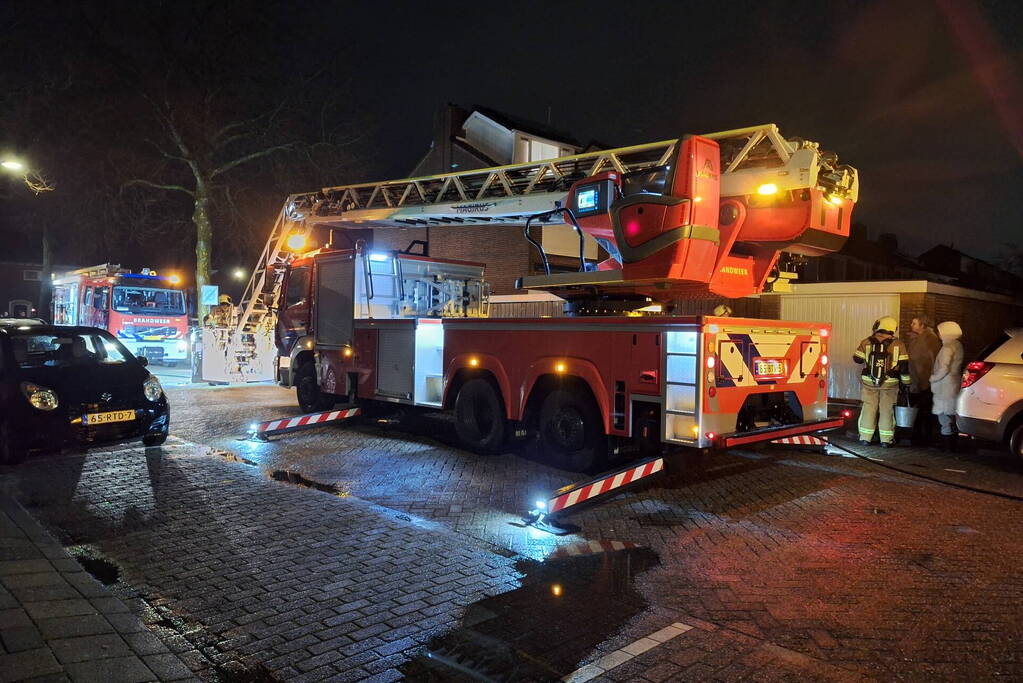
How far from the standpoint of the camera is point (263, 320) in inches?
626

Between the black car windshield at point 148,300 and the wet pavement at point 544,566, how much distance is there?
14977mm

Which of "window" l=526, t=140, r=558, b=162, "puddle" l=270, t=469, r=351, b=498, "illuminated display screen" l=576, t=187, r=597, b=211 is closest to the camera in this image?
"puddle" l=270, t=469, r=351, b=498

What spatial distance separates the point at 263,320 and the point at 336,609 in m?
12.8

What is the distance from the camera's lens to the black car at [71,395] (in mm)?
7039

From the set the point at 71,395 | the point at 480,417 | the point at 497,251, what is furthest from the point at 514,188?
the point at 497,251

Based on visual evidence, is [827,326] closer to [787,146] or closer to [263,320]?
[787,146]

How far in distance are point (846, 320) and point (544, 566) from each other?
430 inches

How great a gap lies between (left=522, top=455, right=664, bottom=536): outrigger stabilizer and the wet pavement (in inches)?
4.9

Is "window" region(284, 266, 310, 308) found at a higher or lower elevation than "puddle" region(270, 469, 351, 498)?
higher

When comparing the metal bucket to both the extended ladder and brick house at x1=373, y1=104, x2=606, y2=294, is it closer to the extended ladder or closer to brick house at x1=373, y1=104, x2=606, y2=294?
the extended ladder

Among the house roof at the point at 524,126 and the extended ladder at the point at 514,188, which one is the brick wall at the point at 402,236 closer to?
the house roof at the point at 524,126

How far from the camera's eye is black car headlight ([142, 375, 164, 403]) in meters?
8.06

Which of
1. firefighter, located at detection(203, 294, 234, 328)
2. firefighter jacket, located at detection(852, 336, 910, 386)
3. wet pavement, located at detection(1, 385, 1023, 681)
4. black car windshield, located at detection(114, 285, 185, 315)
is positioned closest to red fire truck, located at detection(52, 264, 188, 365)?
black car windshield, located at detection(114, 285, 185, 315)

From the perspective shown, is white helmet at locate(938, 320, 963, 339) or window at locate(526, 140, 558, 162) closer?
white helmet at locate(938, 320, 963, 339)
